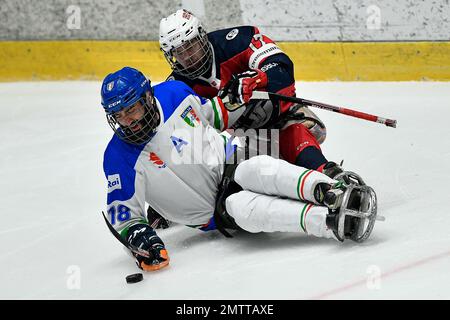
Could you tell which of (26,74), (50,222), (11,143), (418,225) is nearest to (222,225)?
(418,225)

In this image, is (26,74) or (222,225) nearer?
(222,225)

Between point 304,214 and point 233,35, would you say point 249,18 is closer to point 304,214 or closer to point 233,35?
point 233,35

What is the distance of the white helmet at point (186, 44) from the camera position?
3223 mm

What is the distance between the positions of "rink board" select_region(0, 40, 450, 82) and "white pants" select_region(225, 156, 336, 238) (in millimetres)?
2816

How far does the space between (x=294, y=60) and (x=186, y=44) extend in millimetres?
2470

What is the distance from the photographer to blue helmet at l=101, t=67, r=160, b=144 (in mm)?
2775

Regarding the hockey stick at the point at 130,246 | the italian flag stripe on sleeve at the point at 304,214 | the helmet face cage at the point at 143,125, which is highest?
the helmet face cage at the point at 143,125

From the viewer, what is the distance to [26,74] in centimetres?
601

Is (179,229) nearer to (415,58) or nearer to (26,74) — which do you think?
(415,58)

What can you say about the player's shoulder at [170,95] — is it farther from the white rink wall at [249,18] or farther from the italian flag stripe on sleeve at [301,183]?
the white rink wall at [249,18]

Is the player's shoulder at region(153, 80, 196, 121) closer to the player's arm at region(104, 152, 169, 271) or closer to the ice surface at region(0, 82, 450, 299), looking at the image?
the player's arm at region(104, 152, 169, 271)

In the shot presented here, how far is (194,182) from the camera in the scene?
297 cm

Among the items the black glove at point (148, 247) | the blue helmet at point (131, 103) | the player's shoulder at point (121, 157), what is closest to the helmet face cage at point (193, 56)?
the blue helmet at point (131, 103)

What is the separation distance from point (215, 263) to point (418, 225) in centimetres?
70
